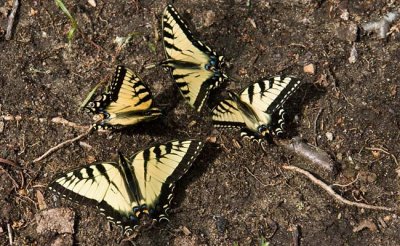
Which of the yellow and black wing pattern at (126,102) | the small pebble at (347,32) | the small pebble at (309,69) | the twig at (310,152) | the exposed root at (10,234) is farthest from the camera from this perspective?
the small pebble at (347,32)

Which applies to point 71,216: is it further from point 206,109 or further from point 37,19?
point 37,19

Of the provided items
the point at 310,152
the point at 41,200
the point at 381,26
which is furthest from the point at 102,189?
the point at 381,26

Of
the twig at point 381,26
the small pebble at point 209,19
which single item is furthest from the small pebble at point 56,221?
the twig at point 381,26

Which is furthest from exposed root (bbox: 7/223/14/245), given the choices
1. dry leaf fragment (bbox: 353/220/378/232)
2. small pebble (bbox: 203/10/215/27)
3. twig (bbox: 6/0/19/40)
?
dry leaf fragment (bbox: 353/220/378/232)

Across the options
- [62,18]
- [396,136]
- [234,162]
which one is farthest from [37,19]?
[396,136]

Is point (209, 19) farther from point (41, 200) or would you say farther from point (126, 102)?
point (41, 200)

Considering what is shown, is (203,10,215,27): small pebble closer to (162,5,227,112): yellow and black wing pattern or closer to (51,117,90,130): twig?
(162,5,227,112): yellow and black wing pattern

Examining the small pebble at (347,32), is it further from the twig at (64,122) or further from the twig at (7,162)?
the twig at (7,162)
